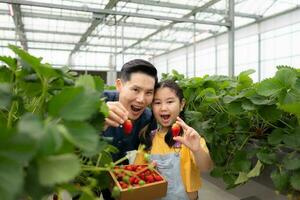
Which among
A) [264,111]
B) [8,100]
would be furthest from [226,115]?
[8,100]

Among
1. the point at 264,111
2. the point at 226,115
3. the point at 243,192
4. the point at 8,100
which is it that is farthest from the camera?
the point at 243,192

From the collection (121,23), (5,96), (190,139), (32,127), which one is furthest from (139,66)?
(121,23)

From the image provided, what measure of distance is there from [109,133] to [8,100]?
3.68ft

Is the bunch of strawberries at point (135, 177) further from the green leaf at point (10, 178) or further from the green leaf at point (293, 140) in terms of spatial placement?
the green leaf at point (293, 140)

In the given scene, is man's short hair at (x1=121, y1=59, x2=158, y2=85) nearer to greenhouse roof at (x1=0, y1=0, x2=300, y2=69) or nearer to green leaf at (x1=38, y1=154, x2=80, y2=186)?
green leaf at (x1=38, y1=154, x2=80, y2=186)

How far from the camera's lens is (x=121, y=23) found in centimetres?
770

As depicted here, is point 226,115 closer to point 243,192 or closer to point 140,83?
point 140,83

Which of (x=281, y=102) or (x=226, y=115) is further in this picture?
(x=226, y=115)

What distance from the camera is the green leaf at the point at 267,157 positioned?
47.0 inches

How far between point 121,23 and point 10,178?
7.67 metres

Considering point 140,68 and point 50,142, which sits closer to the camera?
point 50,142

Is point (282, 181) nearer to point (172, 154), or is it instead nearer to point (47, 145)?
point (172, 154)

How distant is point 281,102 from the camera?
1083 mm

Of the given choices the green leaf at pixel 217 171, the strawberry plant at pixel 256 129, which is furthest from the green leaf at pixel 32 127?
the green leaf at pixel 217 171
